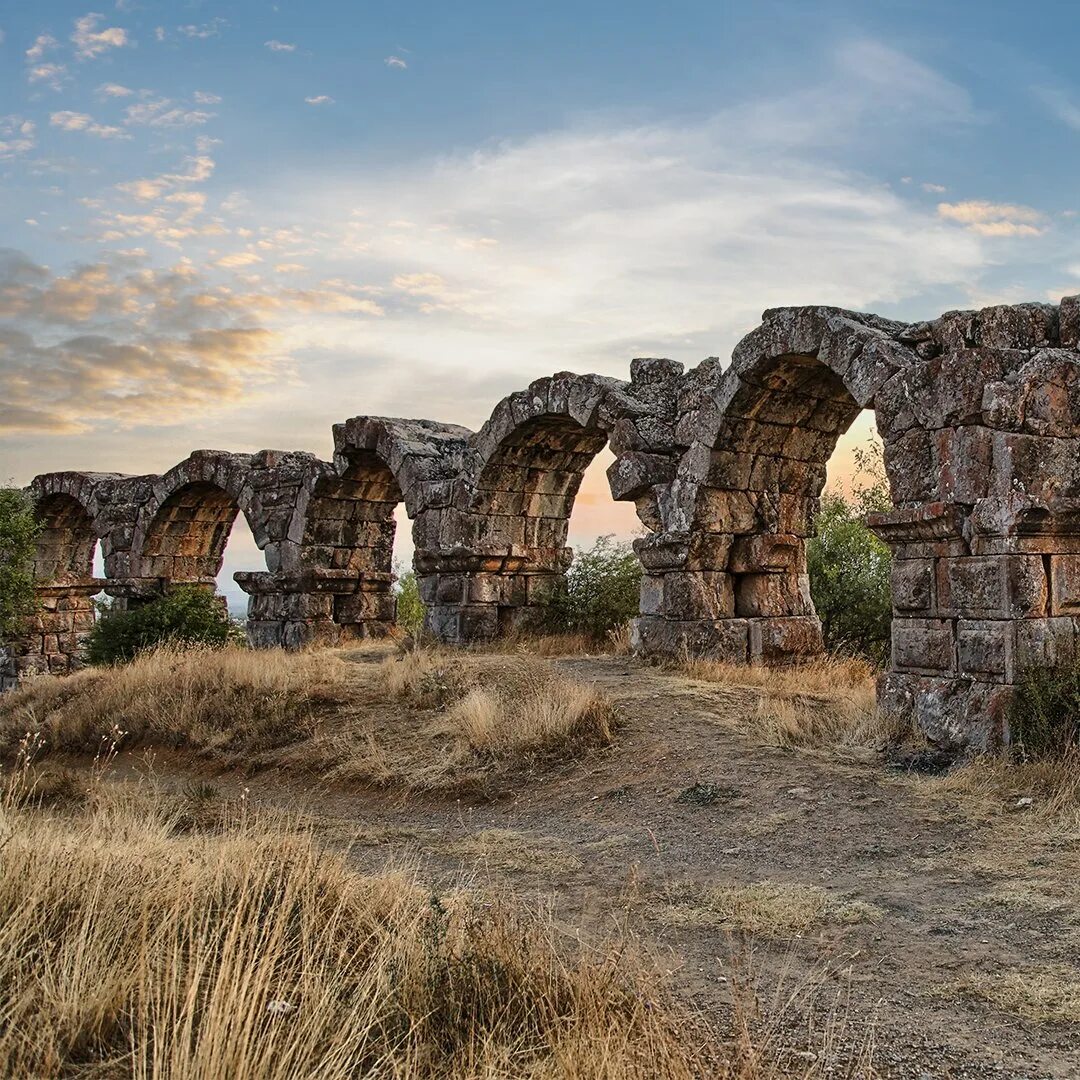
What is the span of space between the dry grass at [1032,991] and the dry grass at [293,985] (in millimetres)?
1279

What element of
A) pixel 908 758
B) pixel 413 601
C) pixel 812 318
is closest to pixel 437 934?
pixel 908 758

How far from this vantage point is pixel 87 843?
503 centimetres

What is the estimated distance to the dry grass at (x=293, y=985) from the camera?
2988 millimetres

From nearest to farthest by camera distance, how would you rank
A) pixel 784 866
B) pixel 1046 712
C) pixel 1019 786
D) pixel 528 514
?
pixel 784 866 < pixel 1019 786 < pixel 1046 712 < pixel 528 514

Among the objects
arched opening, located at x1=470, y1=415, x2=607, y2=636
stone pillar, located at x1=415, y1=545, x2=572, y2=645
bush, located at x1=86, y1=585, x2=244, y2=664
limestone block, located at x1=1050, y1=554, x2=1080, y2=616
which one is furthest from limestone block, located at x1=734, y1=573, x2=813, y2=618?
bush, located at x1=86, y1=585, x2=244, y2=664

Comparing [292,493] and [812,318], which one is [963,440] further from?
[292,493]

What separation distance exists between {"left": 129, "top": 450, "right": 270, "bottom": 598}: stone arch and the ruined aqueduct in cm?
5

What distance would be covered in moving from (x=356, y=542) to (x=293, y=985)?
1406 centimetres

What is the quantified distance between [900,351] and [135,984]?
774 cm

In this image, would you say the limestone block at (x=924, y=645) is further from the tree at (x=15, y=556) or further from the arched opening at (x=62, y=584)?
the arched opening at (x=62, y=584)

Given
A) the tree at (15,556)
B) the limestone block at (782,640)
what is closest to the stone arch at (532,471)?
the limestone block at (782,640)

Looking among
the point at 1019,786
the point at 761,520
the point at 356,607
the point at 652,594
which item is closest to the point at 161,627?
the point at 356,607

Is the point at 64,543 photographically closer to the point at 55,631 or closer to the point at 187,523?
the point at 55,631

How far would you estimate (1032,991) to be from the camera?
4.12m
